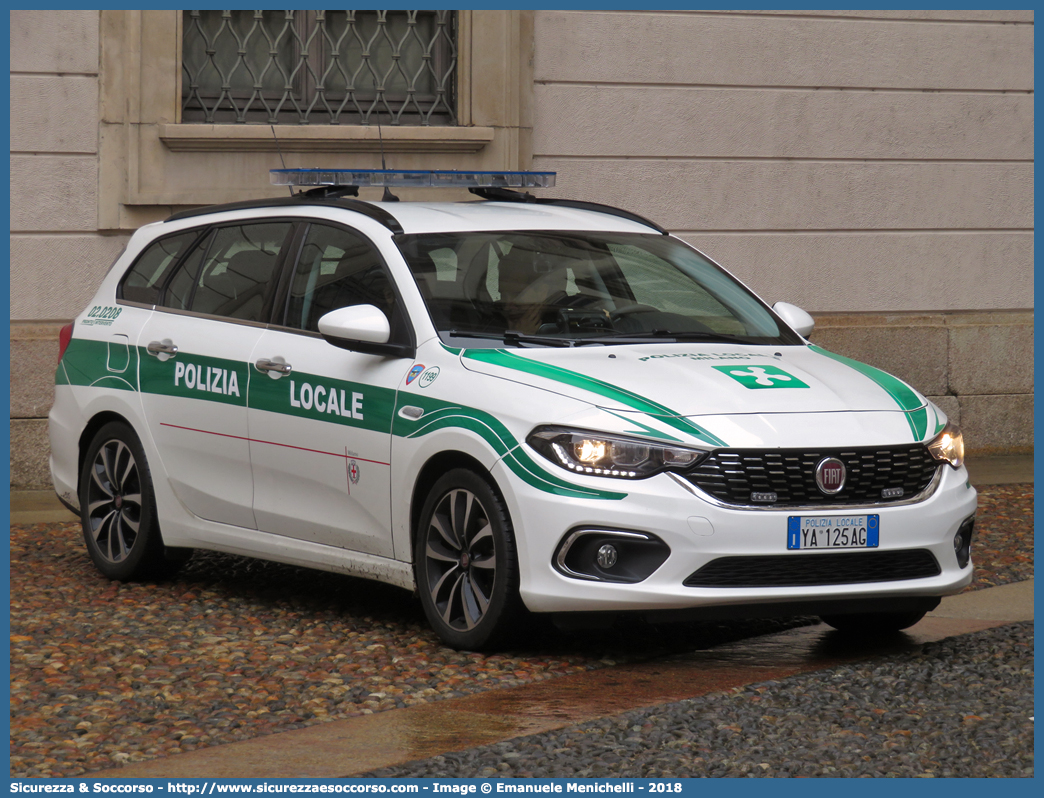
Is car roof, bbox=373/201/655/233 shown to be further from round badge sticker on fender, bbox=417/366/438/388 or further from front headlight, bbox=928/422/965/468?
front headlight, bbox=928/422/965/468

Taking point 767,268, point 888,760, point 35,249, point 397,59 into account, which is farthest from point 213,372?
point 767,268

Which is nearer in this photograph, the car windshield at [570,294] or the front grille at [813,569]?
the front grille at [813,569]

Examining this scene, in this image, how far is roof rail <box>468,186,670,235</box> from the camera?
7.31 metres

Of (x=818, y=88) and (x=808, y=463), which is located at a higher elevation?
(x=818, y=88)

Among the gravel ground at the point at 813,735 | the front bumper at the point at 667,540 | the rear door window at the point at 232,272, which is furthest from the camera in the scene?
the rear door window at the point at 232,272

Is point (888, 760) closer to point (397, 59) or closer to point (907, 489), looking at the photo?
point (907, 489)

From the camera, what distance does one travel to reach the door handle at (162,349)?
23.6 feet

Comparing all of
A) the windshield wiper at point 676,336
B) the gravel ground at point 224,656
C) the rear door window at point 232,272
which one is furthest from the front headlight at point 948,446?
the rear door window at point 232,272

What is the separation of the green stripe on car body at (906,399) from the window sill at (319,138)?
18.9ft

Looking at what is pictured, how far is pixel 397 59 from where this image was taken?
472 inches

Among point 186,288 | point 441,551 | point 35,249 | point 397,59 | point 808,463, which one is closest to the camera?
point 808,463

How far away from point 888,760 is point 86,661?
292 centimetres

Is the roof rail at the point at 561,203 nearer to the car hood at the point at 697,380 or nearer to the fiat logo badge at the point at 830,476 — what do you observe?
the car hood at the point at 697,380

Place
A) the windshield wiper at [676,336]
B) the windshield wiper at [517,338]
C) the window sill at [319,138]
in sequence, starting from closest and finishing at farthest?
the windshield wiper at [517,338] → the windshield wiper at [676,336] → the window sill at [319,138]
